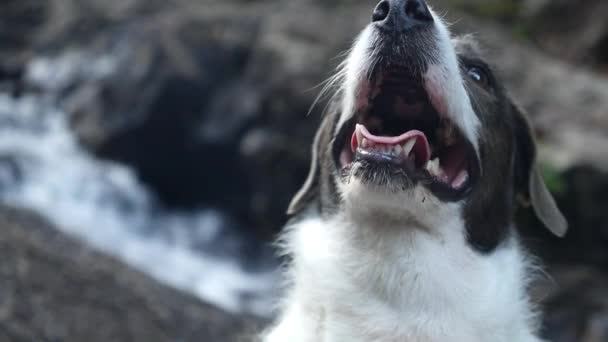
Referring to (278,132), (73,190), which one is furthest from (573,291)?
(73,190)

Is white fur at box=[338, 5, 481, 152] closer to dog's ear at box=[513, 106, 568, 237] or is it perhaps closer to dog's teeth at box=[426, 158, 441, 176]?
dog's teeth at box=[426, 158, 441, 176]

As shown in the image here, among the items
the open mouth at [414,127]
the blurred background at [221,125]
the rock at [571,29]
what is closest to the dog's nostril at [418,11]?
the open mouth at [414,127]

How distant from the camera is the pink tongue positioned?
2865 millimetres

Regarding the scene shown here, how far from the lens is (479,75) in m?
3.55

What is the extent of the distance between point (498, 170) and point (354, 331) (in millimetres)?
1038

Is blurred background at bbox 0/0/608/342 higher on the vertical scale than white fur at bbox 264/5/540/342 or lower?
higher

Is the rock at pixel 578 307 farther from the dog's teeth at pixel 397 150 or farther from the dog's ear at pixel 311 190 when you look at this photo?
the dog's teeth at pixel 397 150

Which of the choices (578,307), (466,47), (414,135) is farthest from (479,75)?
(578,307)

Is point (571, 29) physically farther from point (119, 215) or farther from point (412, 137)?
point (412, 137)

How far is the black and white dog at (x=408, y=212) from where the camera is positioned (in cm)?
294

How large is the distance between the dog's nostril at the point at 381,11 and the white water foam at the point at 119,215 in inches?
225

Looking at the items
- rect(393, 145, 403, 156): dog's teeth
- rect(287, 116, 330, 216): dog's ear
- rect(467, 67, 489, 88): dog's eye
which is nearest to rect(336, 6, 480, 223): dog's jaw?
rect(393, 145, 403, 156): dog's teeth

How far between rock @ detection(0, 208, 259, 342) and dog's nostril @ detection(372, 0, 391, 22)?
2.09m

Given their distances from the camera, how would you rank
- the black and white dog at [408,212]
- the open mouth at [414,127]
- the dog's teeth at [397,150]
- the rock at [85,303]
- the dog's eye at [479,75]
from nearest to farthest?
the dog's teeth at [397,150], the black and white dog at [408,212], the open mouth at [414,127], the dog's eye at [479,75], the rock at [85,303]
